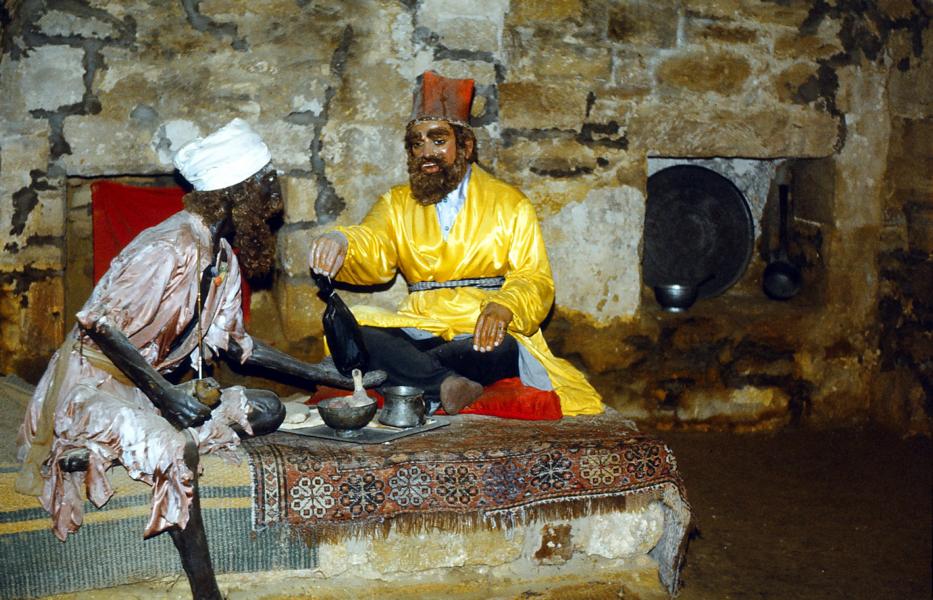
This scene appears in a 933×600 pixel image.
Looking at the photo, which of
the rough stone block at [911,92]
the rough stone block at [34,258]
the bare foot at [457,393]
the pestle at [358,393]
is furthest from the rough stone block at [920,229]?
the rough stone block at [34,258]

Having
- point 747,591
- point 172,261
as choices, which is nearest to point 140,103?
point 172,261

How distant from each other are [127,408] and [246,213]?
822 millimetres

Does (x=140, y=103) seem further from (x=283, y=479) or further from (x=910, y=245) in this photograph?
(x=910, y=245)

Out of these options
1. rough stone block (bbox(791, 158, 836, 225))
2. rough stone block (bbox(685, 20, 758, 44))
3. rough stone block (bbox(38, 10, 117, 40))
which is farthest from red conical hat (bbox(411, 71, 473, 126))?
rough stone block (bbox(791, 158, 836, 225))

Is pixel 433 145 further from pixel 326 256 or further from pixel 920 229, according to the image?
pixel 920 229

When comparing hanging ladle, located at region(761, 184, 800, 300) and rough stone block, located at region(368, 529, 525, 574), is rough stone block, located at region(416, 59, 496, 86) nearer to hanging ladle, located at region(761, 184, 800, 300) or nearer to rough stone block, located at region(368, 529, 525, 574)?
hanging ladle, located at region(761, 184, 800, 300)

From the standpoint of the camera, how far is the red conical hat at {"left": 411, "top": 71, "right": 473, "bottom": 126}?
14.0 ft

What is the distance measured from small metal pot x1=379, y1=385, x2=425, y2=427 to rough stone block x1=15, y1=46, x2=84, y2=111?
86.5 inches

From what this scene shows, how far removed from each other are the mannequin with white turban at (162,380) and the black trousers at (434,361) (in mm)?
679

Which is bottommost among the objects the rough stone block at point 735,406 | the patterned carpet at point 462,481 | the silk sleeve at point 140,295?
the rough stone block at point 735,406

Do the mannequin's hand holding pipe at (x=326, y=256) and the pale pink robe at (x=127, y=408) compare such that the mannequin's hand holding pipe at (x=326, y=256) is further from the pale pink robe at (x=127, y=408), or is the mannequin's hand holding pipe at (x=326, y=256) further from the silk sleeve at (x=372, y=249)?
the pale pink robe at (x=127, y=408)

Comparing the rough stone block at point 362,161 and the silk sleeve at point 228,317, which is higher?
the rough stone block at point 362,161

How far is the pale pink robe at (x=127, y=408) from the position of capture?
305 centimetres

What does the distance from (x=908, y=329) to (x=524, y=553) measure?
3.22m
